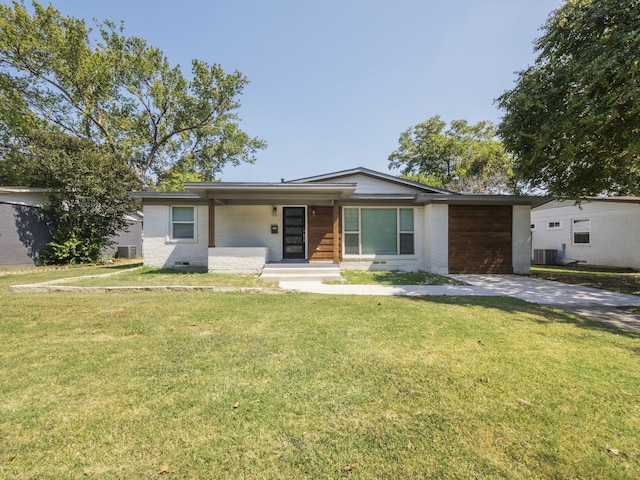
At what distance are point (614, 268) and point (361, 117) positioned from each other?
14.5 m

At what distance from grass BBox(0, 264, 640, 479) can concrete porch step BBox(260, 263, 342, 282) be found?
4.50 meters

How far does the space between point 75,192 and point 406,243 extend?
571 inches

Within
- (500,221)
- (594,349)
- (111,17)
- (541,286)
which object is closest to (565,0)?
(500,221)

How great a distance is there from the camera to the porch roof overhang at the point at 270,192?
9398 mm

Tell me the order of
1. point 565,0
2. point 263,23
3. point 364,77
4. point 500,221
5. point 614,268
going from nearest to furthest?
point 565,0 < point 500,221 < point 263,23 < point 614,268 < point 364,77

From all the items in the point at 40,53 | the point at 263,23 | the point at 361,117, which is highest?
the point at 40,53

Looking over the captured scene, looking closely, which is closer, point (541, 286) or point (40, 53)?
point (541, 286)

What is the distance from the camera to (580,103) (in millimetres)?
7215

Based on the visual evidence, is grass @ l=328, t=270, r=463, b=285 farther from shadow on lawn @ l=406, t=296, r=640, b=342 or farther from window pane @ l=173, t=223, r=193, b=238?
window pane @ l=173, t=223, r=193, b=238

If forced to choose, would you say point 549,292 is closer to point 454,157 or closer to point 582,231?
point 582,231

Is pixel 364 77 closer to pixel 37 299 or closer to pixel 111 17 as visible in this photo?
pixel 37 299

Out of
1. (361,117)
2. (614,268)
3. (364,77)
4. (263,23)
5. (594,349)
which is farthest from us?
(361,117)

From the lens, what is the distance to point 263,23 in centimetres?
1238

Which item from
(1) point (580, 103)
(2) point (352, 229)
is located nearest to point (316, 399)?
(2) point (352, 229)
